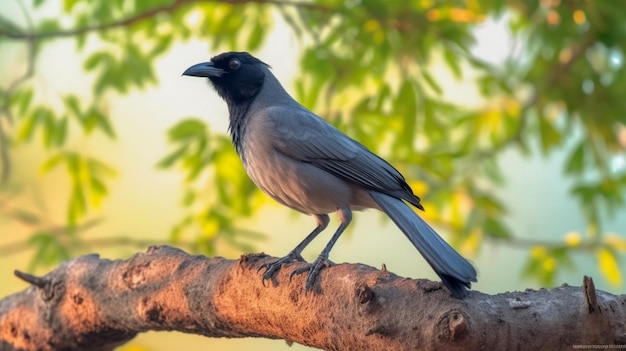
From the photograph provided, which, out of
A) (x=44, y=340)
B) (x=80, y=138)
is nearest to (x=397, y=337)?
(x=44, y=340)

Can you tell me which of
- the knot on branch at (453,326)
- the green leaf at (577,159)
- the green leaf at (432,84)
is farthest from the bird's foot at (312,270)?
the green leaf at (577,159)

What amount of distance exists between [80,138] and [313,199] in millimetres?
3047

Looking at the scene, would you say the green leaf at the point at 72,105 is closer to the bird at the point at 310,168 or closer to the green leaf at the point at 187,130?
the green leaf at the point at 187,130

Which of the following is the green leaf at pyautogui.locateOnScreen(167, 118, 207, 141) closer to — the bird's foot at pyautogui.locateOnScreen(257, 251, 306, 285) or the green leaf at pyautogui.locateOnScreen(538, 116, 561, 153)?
the bird's foot at pyautogui.locateOnScreen(257, 251, 306, 285)

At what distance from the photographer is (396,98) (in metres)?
4.49

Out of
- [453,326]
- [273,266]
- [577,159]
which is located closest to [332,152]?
[273,266]

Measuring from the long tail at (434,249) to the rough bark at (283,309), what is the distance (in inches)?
1.6

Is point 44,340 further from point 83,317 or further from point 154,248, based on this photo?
point 154,248

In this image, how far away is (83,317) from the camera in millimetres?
3303

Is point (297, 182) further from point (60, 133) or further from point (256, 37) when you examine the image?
point (60, 133)

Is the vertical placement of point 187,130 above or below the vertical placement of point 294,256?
above

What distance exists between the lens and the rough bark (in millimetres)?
1954

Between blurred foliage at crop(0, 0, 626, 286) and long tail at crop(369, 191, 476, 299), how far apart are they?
1.66 meters

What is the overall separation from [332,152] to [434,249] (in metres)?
0.95
